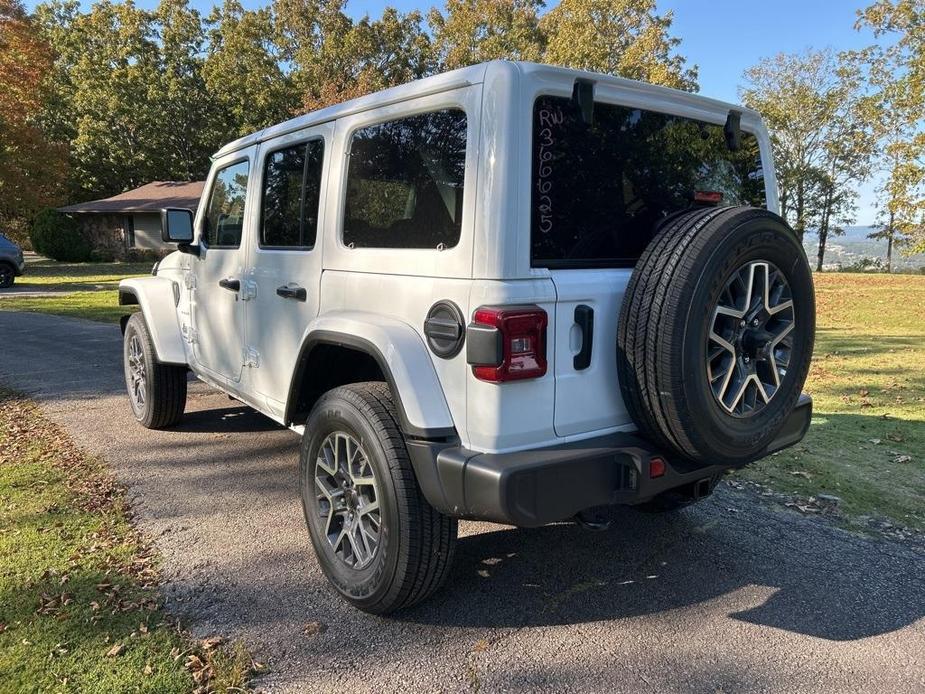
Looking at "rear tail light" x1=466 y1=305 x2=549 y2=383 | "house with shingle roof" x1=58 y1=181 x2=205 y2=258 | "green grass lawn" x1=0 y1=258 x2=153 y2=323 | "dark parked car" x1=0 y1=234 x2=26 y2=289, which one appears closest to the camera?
"rear tail light" x1=466 y1=305 x2=549 y2=383

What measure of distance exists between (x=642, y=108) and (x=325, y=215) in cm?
150

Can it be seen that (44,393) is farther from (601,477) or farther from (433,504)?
(601,477)

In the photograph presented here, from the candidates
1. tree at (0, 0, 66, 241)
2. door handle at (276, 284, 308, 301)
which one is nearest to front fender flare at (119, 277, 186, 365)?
door handle at (276, 284, 308, 301)

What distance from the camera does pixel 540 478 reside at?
90.0 inches

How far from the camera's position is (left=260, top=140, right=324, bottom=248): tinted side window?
330cm

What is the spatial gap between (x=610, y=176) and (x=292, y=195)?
1689mm

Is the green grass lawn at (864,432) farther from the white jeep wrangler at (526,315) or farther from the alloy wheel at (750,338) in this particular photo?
the alloy wheel at (750,338)

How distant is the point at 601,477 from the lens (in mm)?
2424

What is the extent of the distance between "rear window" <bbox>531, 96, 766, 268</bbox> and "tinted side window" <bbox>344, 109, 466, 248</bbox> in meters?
0.32

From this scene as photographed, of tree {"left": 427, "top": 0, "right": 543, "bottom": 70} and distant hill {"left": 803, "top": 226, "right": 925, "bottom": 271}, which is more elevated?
tree {"left": 427, "top": 0, "right": 543, "bottom": 70}

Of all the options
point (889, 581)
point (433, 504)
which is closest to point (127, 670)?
point (433, 504)

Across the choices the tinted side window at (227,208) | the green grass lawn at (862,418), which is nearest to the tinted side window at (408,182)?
the tinted side window at (227,208)

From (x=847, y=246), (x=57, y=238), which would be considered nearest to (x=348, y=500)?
(x=57, y=238)

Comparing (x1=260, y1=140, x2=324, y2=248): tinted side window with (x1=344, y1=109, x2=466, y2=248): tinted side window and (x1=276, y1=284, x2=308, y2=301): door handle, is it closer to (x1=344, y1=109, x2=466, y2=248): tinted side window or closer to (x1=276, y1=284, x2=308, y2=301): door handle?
(x1=276, y1=284, x2=308, y2=301): door handle
